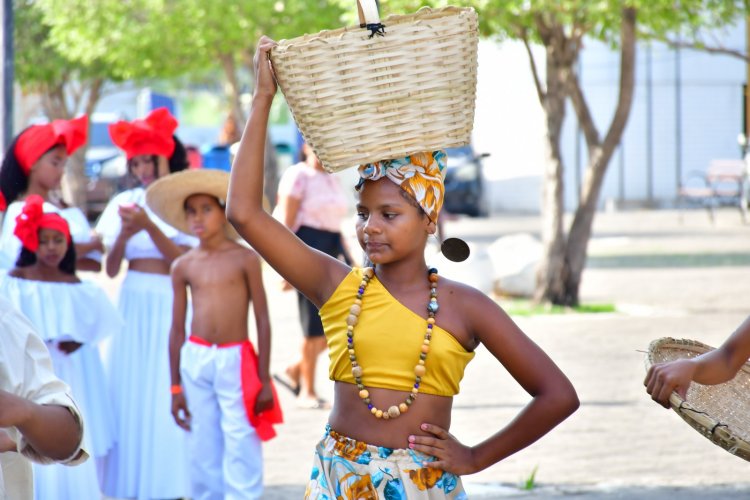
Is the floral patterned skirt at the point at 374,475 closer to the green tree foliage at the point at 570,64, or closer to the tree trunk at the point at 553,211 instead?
the green tree foliage at the point at 570,64

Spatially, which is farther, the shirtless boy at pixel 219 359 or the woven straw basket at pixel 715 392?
the shirtless boy at pixel 219 359

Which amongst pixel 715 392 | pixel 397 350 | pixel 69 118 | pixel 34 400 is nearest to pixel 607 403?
pixel 715 392

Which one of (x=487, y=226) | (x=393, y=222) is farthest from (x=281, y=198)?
(x=487, y=226)

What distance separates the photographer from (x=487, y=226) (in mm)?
29078

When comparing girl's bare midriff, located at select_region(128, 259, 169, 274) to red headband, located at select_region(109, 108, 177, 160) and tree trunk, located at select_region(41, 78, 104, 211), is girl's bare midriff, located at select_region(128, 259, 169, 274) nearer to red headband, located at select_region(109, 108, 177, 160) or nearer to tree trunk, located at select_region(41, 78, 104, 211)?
red headband, located at select_region(109, 108, 177, 160)

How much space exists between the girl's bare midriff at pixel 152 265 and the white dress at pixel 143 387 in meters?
0.02

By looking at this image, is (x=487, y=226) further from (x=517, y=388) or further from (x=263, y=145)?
(x=263, y=145)

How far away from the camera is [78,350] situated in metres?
6.08

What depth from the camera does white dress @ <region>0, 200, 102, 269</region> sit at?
6098 millimetres

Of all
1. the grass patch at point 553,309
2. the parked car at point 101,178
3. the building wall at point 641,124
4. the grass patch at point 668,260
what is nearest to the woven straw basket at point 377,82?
the grass patch at point 553,309

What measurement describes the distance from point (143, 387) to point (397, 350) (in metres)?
3.49

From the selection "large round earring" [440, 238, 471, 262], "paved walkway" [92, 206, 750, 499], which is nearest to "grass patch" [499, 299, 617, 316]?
"paved walkway" [92, 206, 750, 499]

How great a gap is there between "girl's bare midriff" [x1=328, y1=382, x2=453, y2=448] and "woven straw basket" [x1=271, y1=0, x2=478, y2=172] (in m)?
0.66

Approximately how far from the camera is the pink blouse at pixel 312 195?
363 inches
